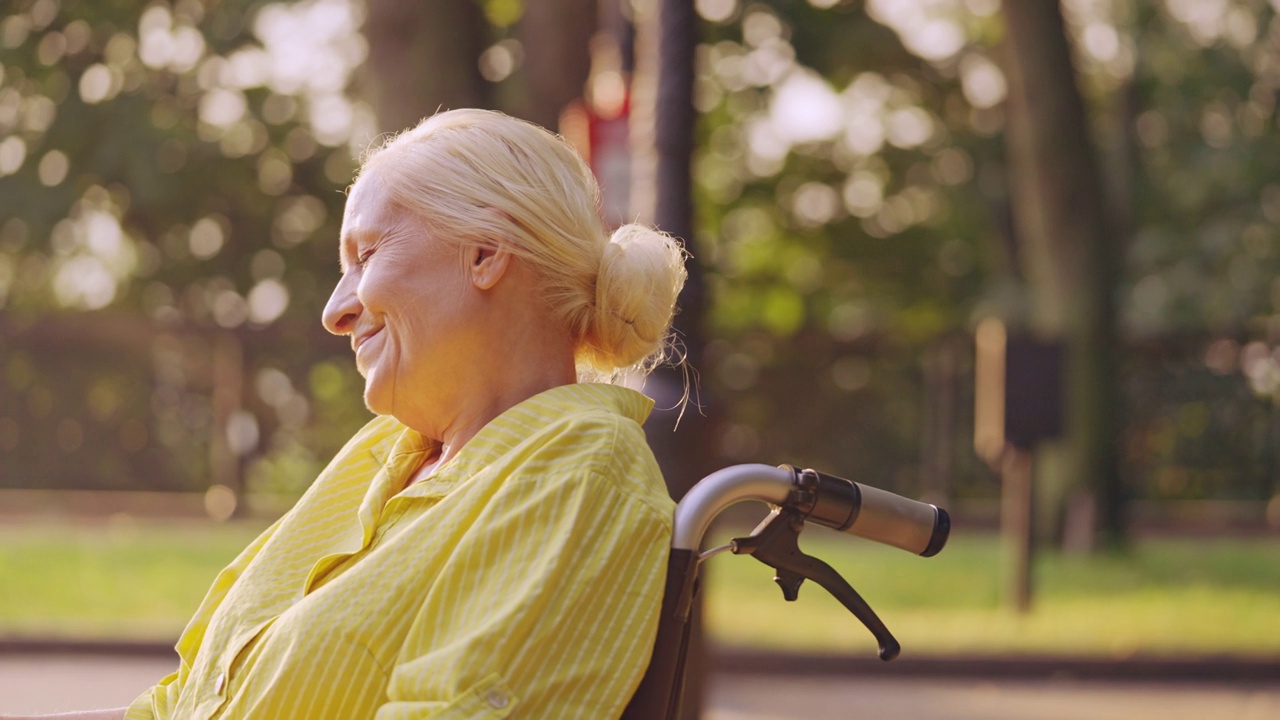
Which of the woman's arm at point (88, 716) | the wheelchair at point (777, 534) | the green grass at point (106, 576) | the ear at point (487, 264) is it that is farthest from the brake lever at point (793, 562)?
the green grass at point (106, 576)

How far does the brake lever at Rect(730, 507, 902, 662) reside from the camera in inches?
77.9

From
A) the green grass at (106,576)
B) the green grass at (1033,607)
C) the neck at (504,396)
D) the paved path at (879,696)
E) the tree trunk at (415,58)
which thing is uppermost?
the tree trunk at (415,58)

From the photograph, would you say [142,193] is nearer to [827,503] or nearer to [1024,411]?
[1024,411]

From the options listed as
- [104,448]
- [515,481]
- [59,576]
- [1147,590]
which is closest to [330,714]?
[515,481]

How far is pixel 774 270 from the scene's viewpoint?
24250 millimetres

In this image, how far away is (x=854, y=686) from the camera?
7496 millimetres

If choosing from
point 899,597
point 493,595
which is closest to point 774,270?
point 899,597

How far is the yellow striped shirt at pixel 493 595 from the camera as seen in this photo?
1.79 meters

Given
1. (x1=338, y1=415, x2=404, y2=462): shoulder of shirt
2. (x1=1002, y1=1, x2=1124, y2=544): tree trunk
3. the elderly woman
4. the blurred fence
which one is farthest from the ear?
the blurred fence

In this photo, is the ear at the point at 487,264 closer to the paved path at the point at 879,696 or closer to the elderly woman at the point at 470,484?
the elderly woman at the point at 470,484

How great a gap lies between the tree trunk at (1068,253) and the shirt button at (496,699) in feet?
36.5

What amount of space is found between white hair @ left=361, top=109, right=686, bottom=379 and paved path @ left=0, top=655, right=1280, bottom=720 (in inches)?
181

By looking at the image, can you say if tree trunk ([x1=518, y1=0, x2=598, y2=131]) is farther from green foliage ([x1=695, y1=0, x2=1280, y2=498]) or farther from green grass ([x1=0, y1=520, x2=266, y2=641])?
green foliage ([x1=695, y1=0, x2=1280, y2=498])

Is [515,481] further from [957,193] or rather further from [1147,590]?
[957,193]
